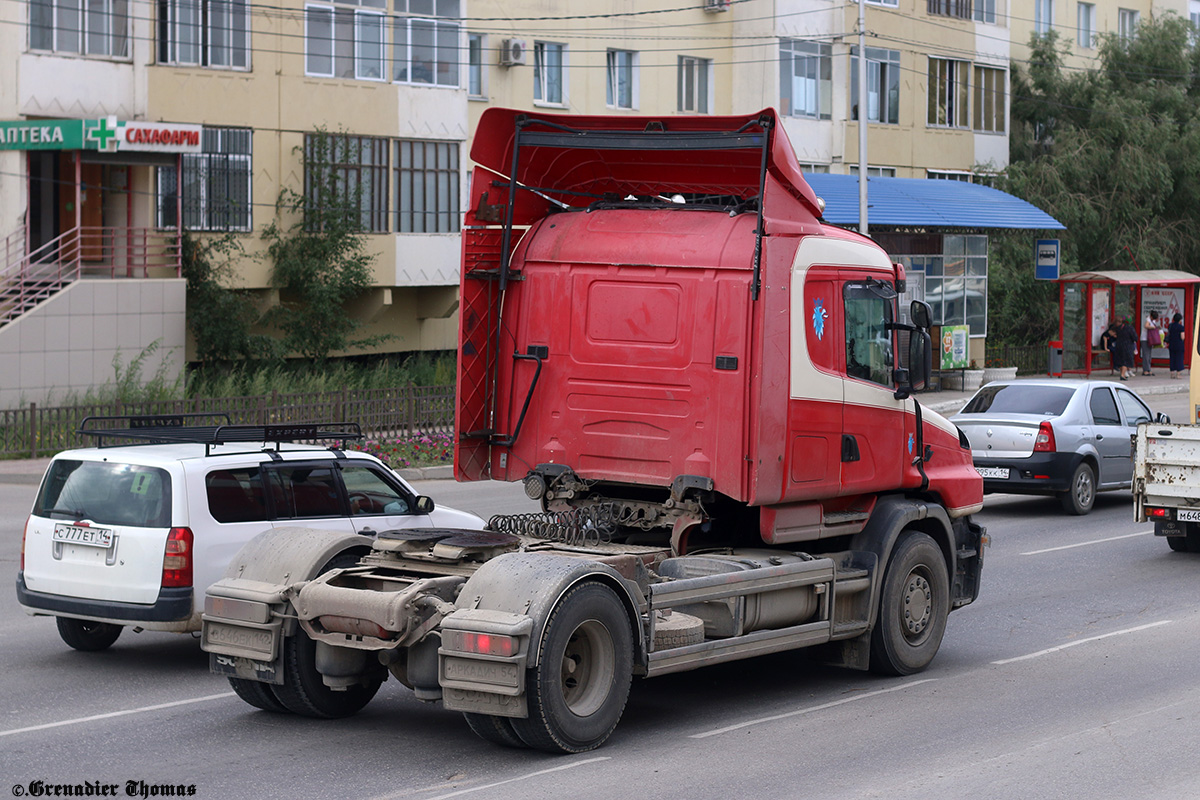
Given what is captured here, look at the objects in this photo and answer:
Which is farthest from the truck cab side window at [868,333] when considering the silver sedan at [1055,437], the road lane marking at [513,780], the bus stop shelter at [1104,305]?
the bus stop shelter at [1104,305]

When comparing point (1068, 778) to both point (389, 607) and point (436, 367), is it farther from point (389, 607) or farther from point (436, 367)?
point (436, 367)

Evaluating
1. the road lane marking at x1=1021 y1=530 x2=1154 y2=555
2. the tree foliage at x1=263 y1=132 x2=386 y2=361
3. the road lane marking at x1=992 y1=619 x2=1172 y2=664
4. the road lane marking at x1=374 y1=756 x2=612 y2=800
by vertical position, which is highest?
the tree foliage at x1=263 y1=132 x2=386 y2=361

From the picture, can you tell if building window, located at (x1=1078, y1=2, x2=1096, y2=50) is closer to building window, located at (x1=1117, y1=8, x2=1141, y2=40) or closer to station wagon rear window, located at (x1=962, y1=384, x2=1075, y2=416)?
building window, located at (x1=1117, y1=8, x2=1141, y2=40)

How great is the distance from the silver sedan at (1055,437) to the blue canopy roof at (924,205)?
46.5 ft

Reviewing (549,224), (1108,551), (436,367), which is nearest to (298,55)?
(436,367)

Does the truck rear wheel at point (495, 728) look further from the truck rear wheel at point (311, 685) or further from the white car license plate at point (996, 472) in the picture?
the white car license plate at point (996, 472)

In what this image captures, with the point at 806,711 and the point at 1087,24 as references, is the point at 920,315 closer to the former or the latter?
the point at 806,711

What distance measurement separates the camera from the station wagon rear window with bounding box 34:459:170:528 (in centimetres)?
952

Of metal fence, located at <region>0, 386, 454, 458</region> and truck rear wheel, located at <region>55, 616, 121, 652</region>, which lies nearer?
truck rear wheel, located at <region>55, 616, 121, 652</region>

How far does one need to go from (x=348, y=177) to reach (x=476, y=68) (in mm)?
5520

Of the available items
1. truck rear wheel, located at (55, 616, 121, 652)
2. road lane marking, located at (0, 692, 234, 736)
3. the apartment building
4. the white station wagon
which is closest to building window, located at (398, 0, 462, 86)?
the apartment building

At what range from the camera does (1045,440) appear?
18.1 metres

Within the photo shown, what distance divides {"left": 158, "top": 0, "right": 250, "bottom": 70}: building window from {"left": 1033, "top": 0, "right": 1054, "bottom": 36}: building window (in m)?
33.1

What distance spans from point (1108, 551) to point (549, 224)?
866 centimetres
